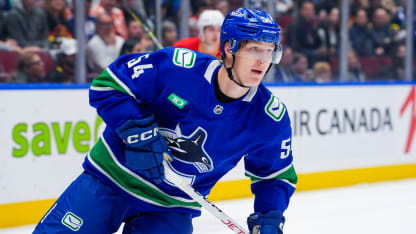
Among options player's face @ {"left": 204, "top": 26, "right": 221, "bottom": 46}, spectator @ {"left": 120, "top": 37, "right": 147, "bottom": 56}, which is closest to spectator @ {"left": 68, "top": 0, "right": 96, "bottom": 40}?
spectator @ {"left": 120, "top": 37, "right": 147, "bottom": 56}

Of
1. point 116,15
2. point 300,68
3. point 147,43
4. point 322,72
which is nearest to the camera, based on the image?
point 116,15

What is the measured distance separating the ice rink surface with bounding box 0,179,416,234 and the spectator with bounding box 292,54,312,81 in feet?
3.46

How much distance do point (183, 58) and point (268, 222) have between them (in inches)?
23.1

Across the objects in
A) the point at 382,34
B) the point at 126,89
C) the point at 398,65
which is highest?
the point at 126,89

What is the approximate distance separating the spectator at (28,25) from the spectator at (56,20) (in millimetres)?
33

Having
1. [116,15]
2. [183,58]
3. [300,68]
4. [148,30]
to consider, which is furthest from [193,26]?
[183,58]

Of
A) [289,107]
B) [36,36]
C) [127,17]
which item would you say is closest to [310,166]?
[289,107]

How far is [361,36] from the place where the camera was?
19.8 ft

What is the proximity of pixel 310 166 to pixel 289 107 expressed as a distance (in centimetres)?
52

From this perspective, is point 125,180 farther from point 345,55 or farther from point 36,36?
point 345,55

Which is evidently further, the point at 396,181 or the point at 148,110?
the point at 396,181

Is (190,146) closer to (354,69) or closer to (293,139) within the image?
(293,139)

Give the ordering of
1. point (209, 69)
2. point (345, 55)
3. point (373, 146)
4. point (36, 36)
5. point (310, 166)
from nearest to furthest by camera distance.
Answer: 1. point (209, 69)
2. point (36, 36)
3. point (310, 166)
4. point (373, 146)
5. point (345, 55)

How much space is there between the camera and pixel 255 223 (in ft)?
6.47
